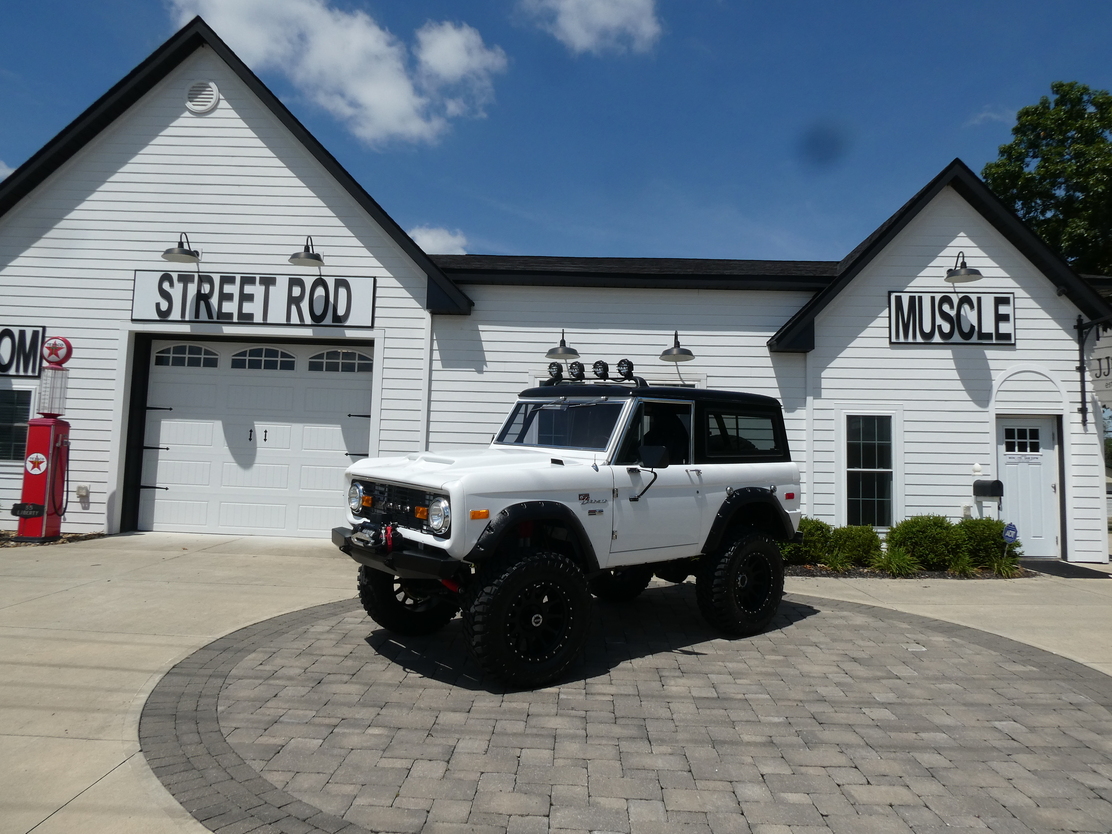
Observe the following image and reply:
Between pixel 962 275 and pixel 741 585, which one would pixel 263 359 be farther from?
pixel 962 275

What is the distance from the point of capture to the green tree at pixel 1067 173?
1947 cm

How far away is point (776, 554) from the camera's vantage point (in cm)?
609

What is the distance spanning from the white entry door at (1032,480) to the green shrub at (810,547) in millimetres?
3067

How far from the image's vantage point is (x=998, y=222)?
1031 centimetres

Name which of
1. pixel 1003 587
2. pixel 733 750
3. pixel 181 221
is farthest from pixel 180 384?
pixel 1003 587

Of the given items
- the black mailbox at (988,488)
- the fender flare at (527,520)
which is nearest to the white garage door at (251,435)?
the fender flare at (527,520)

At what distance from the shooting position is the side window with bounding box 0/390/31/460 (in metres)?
10.2

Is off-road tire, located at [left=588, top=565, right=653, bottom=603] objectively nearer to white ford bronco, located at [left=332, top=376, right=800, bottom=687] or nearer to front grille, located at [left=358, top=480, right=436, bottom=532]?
white ford bronco, located at [left=332, top=376, right=800, bottom=687]

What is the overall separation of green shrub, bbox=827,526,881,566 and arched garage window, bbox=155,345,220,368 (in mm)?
9325

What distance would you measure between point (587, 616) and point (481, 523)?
102 centimetres

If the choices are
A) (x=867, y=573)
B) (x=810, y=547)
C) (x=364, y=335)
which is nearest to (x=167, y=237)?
(x=364, y=335)

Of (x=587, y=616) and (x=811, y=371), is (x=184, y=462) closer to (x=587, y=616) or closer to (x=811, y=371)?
(x=587, y=616)

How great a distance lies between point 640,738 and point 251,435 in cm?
831

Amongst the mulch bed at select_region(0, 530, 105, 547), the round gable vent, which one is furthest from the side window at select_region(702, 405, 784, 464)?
the round gable vent
